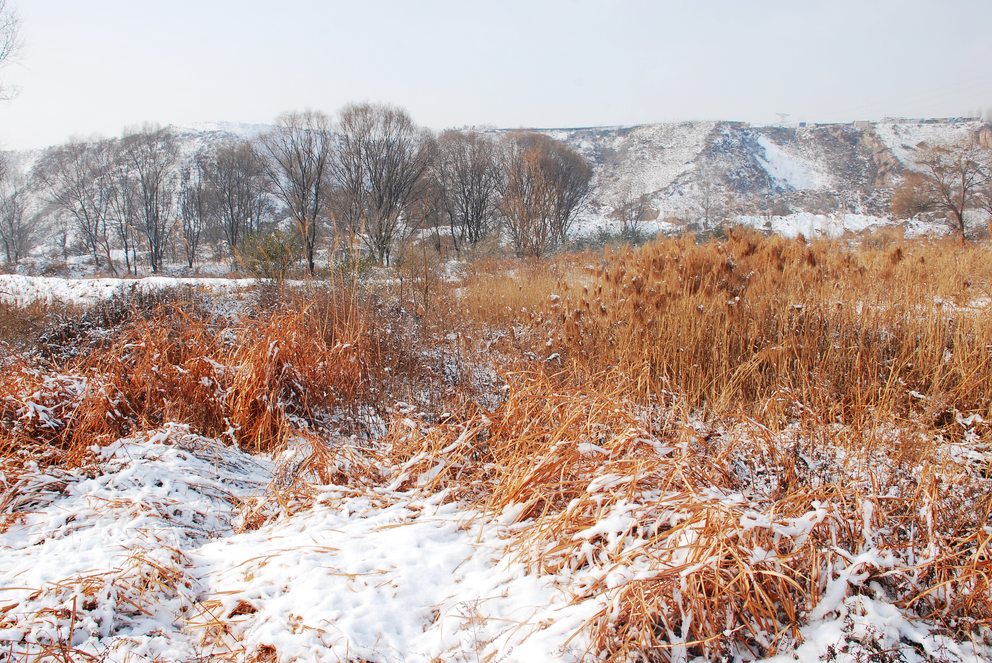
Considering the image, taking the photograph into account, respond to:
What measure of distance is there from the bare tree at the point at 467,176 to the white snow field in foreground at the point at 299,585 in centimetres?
3311

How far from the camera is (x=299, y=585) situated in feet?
5.61

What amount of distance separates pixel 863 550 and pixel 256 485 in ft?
8.79

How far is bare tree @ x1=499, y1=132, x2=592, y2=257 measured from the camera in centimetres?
1595

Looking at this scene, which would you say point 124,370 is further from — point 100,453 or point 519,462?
point 519,462

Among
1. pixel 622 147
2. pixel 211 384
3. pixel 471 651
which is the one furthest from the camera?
pixel 622 147

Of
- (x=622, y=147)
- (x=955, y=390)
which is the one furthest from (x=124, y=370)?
(x=622, y=147)

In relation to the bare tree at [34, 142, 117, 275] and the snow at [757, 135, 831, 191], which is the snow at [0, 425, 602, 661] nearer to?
the bare tree at [34, 142, 117, 275]

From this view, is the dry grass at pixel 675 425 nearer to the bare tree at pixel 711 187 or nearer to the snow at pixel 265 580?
the snow at pixel 265 580

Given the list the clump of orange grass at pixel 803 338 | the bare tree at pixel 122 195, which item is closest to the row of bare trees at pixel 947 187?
the clump of orange grass at pixel 803 338

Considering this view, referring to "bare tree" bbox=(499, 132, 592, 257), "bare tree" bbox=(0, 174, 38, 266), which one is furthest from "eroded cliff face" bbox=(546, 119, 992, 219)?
"bare tree" bbox=(0, 174, 38, 266)

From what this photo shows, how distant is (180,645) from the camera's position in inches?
59.7

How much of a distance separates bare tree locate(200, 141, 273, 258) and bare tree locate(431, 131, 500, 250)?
1255cm

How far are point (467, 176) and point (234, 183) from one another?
16.8m

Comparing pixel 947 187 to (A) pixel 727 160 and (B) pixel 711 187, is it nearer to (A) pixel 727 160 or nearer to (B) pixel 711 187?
(B) pixel 711 187
